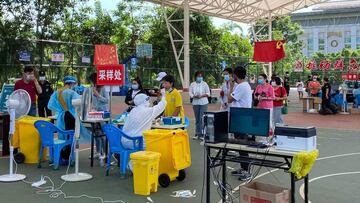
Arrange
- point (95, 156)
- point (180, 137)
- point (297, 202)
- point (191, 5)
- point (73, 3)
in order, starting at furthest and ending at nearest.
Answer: point (191, 5)
point (73, 3)
point (95, 156)
point (180, 137)
point (297, 202)

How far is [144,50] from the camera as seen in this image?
1931 cm

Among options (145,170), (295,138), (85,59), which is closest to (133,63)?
(85,59)

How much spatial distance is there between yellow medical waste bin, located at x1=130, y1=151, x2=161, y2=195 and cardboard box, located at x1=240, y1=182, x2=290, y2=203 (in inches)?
54.6

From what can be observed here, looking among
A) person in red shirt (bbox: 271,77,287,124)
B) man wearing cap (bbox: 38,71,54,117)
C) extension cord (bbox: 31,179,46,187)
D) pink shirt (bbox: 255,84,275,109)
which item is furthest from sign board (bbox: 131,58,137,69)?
extension cord (bbox: 31,179,46,187)

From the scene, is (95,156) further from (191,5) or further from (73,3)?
(191,5)

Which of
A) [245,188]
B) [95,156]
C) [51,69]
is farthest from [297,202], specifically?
[51,69]

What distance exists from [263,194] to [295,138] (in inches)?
24.9

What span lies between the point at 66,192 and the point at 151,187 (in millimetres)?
1127

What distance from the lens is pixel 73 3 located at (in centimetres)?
1994

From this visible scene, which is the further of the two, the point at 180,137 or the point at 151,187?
the point at 180,137

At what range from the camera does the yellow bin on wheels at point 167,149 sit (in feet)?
19.0

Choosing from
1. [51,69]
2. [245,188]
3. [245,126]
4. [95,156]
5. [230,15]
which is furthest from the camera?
[230,15]

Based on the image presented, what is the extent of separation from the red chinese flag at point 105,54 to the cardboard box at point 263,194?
10851mm

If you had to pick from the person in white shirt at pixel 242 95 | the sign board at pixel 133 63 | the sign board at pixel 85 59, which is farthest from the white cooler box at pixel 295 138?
the sign board at pixel 133 63
